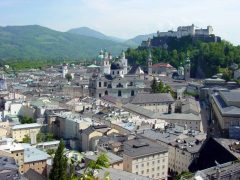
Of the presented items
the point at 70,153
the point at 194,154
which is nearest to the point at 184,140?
the point at 194,154

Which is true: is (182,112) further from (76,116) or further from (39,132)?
(39,132)

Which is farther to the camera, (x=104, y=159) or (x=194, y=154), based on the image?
(x=194, y=154)

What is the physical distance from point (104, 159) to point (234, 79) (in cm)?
5816

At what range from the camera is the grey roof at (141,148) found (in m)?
28.2

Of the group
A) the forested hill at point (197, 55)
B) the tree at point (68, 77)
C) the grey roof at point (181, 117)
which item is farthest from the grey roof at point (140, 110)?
the tree at point (68, 77)

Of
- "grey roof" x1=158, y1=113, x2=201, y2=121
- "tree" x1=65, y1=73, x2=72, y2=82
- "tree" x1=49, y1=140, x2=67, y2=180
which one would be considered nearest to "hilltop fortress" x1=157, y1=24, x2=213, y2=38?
"tree" x1=65, y1=73, x2=72, y2=82

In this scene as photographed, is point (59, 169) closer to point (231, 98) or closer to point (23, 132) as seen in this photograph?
point (23, 132)

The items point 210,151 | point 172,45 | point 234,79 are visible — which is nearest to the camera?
point 210,151

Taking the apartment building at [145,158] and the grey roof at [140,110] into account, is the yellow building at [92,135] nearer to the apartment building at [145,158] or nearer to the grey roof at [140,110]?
the apartment building at [145,158]

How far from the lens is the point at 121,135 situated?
33.4m

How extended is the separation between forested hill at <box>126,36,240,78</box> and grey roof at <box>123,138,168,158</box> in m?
39.1

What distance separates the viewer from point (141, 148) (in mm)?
28875

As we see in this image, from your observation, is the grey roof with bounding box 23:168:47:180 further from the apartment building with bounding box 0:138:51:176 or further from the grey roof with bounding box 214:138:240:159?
the grey roof with bounding box 214:138:240:159

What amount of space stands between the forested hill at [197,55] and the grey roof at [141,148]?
3914 cm
